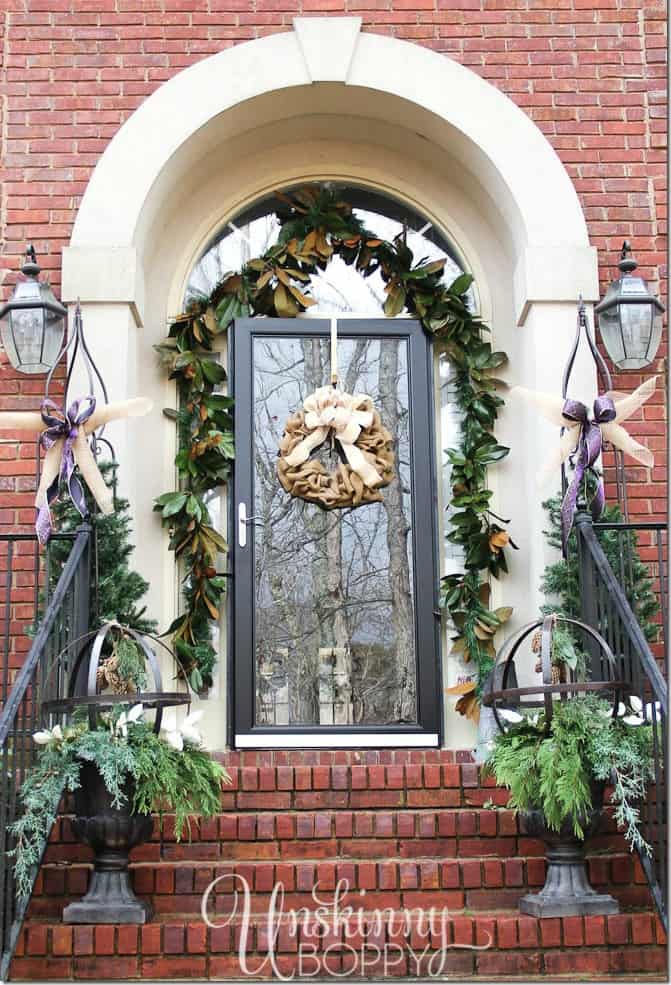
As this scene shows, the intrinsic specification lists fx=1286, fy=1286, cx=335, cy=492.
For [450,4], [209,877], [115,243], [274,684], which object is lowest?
[209,877]

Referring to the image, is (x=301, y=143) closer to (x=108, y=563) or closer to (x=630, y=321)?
(x=630, y=321)

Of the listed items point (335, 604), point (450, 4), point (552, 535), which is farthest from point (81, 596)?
point (450, 4)

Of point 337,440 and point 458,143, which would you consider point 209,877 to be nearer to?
point 337,440

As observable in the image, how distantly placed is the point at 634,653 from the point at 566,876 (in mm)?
737

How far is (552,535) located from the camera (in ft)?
17.2

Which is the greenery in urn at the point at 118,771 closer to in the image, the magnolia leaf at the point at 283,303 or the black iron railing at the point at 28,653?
the black iron railing at the point at 28,653

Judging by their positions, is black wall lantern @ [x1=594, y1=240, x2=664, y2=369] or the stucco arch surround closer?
black wall lantern @ [x1=594, y1=240, x2=664, y2=369]

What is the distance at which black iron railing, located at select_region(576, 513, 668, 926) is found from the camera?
384 centimetres

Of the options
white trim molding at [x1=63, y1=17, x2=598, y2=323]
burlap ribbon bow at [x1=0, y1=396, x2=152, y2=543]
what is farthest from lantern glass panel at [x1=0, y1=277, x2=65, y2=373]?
burlap ribbon bow at [x1=0, y1=396, x2=152, y2=543]

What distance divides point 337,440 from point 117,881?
243 centimetres

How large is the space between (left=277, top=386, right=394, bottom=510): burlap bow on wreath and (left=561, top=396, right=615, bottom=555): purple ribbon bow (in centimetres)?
109

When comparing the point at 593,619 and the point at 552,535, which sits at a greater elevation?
the point at 552,535

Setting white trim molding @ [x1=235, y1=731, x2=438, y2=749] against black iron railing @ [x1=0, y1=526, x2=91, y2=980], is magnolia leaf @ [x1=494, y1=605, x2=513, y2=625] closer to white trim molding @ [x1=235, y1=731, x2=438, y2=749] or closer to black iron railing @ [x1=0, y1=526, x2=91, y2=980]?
white trim molding @ [x1=235, y1=731, x2=438, y2=749]

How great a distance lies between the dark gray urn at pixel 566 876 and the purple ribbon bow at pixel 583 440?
3.95ft
